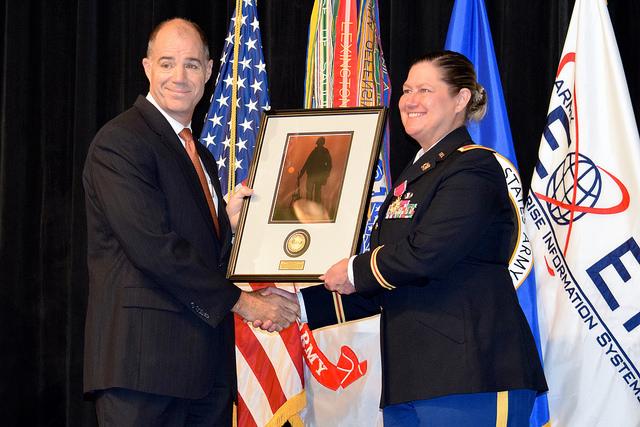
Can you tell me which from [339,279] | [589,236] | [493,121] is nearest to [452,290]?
[339,279]

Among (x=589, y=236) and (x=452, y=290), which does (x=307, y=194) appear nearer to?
(x=452, y=290)

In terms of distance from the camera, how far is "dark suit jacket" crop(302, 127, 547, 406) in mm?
2404

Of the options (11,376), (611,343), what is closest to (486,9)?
(611,343)

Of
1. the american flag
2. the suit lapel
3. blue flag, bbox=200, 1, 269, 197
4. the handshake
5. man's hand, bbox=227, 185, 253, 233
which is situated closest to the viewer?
the suit lapel

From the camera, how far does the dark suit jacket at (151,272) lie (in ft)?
8.09

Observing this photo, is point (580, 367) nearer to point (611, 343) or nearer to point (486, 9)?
point (611, 343)

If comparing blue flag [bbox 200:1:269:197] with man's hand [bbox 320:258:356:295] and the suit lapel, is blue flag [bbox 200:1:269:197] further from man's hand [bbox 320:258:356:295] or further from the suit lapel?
man's hand [bbox 320:258:356:295]

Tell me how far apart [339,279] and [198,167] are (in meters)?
0.59

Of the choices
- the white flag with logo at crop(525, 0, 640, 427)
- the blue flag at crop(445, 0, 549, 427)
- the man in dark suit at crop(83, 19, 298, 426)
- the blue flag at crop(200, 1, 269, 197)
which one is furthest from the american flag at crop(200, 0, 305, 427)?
the white flag with logo at crop(525, 0, 640, 427)

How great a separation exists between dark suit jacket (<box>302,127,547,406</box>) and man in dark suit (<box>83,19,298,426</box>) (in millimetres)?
492

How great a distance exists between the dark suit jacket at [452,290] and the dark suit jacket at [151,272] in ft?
1.63

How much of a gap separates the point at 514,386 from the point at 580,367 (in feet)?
4.15

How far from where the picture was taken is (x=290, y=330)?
3.99m

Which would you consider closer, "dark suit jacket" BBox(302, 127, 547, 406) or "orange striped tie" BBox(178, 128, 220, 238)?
"dark suit jacket" BBox(302, 127, 547, 406)
